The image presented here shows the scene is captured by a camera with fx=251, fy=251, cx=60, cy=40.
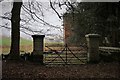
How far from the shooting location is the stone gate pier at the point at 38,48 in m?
13.5

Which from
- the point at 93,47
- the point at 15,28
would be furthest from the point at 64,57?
the point at 15,28

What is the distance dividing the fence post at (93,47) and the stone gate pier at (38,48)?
2595 mm

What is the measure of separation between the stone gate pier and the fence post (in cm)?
260

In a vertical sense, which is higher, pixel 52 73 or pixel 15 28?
pixel 15 28

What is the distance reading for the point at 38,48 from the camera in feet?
44.5

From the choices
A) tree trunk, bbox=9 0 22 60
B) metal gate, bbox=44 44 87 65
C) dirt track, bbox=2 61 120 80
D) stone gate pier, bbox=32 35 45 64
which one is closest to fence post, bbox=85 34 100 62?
metal gate, bbox=44 44 87 65

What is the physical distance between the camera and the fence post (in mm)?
13670

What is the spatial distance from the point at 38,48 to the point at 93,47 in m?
3.01

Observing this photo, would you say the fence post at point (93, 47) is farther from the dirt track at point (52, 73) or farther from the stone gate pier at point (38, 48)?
the dirt track at point (52, 73)

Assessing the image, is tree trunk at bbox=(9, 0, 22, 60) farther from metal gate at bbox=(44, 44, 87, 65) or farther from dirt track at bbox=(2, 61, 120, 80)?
dirt track at bbox=(2, 61, 120, 80)

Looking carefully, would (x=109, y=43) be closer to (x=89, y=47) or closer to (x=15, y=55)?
(x=89, y=47)

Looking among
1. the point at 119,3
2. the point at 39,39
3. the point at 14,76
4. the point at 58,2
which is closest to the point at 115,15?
the point at 119,3

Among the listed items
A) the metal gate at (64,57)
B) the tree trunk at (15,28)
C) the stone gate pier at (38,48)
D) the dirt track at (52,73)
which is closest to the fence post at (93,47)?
the metal gate at (64,57)

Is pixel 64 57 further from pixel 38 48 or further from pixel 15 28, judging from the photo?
pixel 15 28
